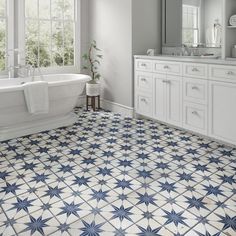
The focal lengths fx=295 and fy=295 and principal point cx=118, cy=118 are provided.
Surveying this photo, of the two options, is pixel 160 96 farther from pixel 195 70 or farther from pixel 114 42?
pixel 114 42

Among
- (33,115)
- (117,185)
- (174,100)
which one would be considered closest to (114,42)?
(174,100)

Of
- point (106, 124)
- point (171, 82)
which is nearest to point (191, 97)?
point (171, 82)

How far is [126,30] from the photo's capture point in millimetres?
4434

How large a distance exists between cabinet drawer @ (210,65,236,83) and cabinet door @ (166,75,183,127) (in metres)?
0.51

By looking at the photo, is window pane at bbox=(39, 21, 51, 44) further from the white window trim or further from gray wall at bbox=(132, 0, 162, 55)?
gray wall at bbox=(132, 0, 162, 55)

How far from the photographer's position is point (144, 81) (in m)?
4.23

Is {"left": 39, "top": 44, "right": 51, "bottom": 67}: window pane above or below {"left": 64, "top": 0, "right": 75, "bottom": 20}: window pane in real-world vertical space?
below

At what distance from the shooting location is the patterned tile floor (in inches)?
74.5

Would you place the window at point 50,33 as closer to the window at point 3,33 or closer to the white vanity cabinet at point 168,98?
the window at point 3,33

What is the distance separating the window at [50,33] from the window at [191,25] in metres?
2.07

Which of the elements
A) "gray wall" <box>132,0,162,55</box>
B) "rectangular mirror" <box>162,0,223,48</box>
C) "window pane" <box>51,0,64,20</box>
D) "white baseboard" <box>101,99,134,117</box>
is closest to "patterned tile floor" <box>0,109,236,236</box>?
"white baseboard" <box>101,99,134,117</box>

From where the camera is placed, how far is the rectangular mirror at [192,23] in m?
3.74

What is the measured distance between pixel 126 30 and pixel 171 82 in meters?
1.21

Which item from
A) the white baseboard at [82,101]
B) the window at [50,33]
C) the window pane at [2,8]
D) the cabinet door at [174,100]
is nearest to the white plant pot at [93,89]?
the white baseboard at [82,101]
